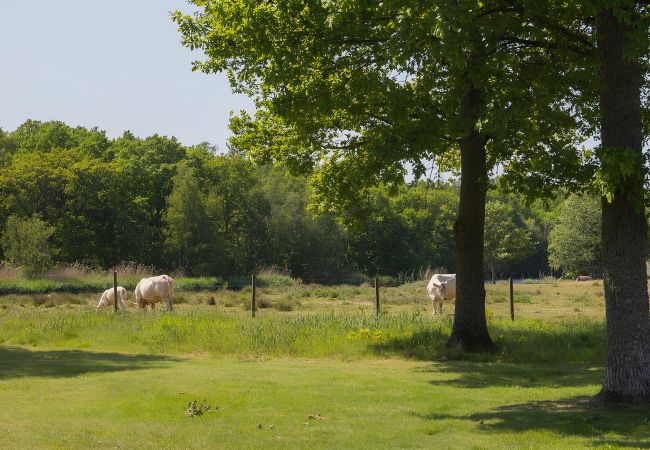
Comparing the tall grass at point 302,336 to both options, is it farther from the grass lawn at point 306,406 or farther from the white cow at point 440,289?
the white cow at point 440,289

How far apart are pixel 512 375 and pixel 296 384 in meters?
4.93

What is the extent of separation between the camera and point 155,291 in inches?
1439

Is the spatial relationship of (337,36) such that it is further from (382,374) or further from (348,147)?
(382,374)

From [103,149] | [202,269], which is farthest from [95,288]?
[103,149]

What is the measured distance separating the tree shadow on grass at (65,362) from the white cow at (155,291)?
12.4 m

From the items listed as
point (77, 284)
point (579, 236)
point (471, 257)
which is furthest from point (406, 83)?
point (579, 236)

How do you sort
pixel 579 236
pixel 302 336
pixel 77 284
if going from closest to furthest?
pixel 302 336, pixel 77 284, pixel 579 236

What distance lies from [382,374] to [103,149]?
92020mm

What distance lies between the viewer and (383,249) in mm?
105938

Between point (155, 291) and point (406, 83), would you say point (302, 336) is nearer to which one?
point (406, 83)

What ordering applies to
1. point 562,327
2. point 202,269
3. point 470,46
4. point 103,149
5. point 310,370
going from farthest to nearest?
1. point 103,149
2. point 202,269
3. point 562,327
4. point 310,370
5. point 470,46

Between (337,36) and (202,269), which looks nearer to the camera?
(337,36)

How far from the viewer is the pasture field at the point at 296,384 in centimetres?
1216

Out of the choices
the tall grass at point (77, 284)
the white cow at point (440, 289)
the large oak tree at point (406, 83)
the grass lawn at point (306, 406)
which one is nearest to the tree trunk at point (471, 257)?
the large oak tree at point (406, 83)
